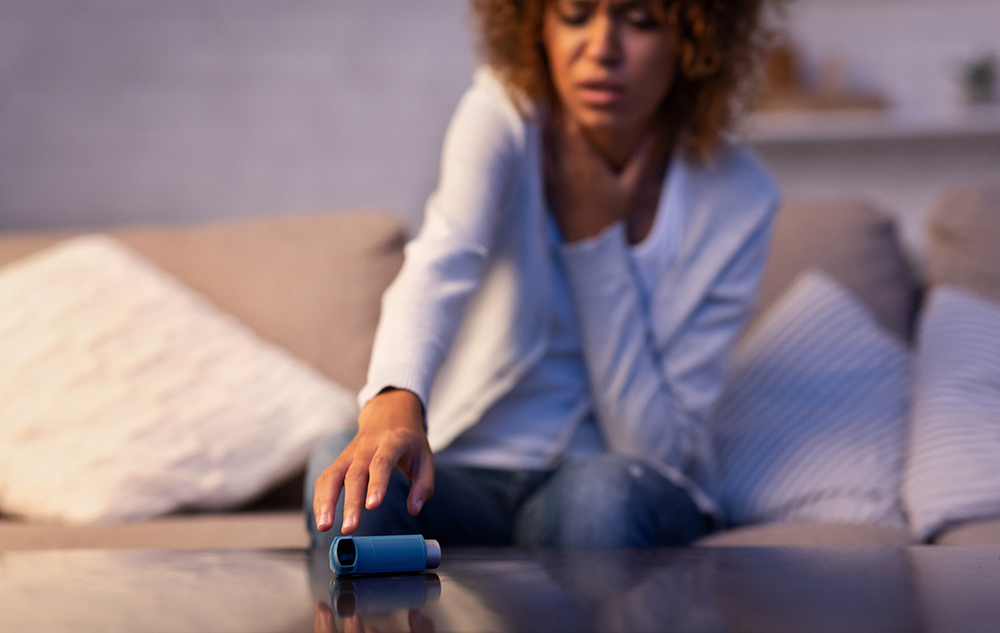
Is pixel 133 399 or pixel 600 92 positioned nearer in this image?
pixel 600 92

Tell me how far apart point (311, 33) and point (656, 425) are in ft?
4.69

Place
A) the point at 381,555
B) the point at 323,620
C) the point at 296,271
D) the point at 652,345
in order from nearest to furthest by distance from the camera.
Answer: the point at 323,620 → the point at 381,555 → the point at 652,345 → the point at 296,271

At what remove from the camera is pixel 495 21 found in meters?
1.23

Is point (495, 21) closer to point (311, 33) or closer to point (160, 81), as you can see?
point (311, 33)

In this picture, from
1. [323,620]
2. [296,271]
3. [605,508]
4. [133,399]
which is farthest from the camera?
[296,271]

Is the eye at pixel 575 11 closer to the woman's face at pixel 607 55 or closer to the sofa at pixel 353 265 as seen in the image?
the woman's face at pixel 607 55

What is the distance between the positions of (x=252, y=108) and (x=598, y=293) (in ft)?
4.26

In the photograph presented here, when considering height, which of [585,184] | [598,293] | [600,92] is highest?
[600,92]

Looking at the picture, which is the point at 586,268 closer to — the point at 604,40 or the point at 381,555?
the point at 604,40

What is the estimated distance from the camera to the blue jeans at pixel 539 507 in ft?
2.81

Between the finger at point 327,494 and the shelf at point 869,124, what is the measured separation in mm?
1632

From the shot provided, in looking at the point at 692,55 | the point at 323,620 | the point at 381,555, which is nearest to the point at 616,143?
the point at 692,55

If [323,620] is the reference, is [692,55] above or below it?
above

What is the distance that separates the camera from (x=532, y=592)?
0.54 meters
